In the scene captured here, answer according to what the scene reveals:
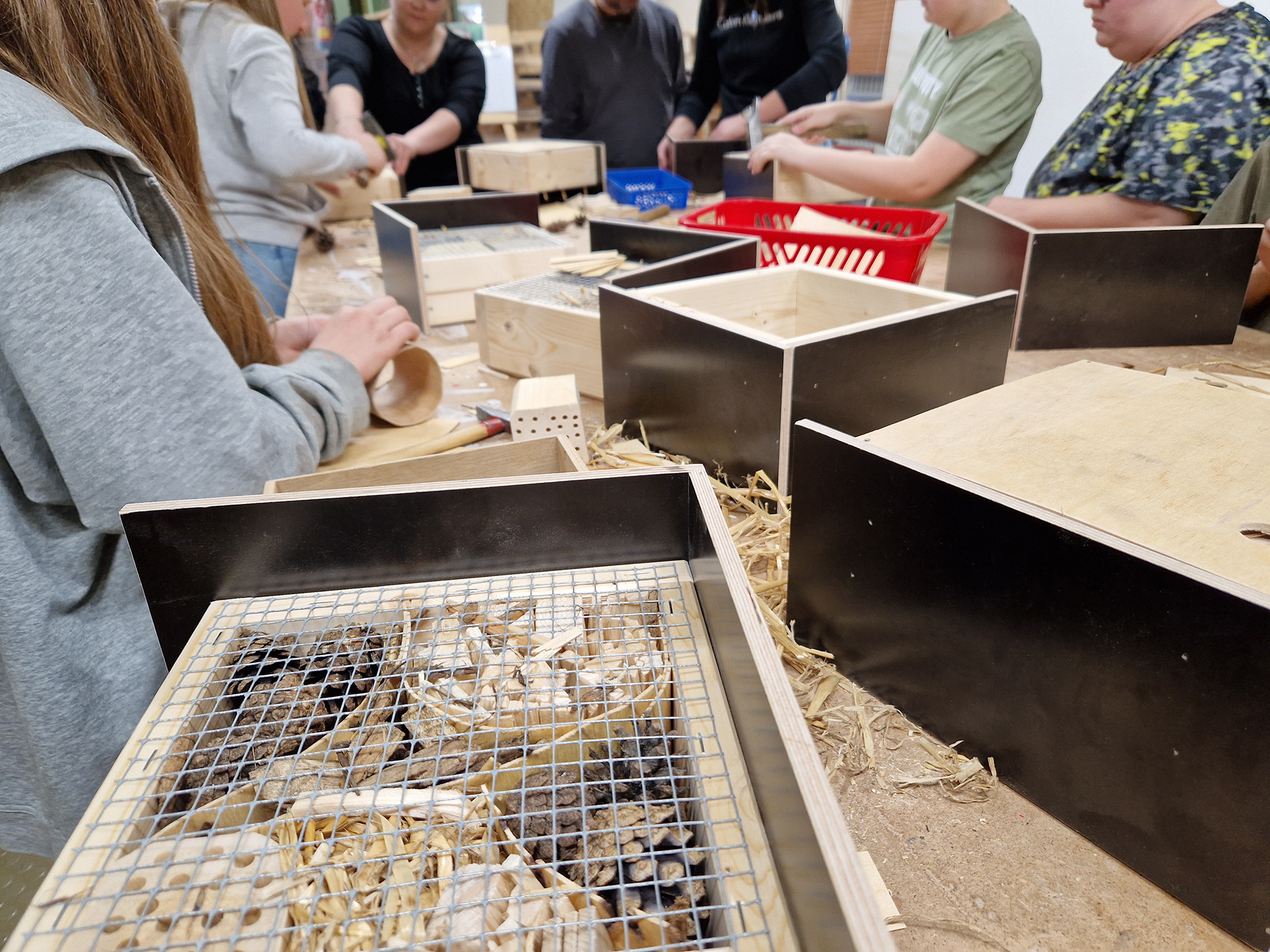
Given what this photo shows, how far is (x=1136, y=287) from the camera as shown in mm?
1324

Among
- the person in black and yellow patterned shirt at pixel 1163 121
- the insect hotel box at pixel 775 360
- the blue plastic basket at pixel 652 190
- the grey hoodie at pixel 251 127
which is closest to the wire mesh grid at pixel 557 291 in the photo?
the insect hotel box at pixel 775 360

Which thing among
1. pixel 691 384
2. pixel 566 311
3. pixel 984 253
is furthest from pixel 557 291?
pixel 984 253

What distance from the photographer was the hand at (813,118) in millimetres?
2559

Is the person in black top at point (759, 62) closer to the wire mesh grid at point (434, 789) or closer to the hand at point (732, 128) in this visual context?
the hand at point (732, 128)

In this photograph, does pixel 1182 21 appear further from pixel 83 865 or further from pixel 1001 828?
pixel 83 865

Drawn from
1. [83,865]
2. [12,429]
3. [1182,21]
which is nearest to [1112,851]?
[83,865]

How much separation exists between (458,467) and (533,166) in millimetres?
2053

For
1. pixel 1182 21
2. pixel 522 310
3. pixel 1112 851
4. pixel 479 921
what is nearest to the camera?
pixel 479 921

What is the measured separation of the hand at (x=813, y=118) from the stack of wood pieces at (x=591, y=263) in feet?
3.98

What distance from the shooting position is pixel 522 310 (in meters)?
1.36

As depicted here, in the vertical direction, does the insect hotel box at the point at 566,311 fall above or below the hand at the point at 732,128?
below

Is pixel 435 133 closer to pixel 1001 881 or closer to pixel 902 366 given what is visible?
pixel 902 366

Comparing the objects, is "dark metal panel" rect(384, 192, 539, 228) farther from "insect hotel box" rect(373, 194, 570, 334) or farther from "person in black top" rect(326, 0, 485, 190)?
"person in black top" rect(326, 0, 485, 190)

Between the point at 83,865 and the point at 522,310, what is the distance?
108 cm
